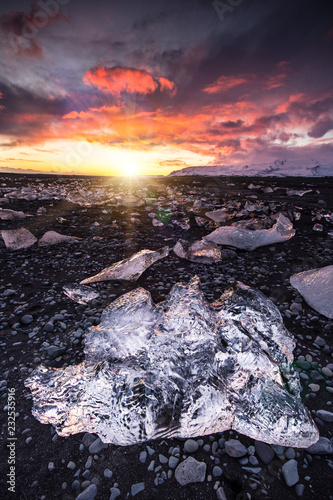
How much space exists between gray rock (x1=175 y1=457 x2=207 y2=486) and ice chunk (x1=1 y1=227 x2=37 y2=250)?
576cm

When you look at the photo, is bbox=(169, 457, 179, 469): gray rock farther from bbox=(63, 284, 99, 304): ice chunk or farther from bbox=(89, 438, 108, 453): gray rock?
bbox=(63, 284, 99, 304): ice chunk

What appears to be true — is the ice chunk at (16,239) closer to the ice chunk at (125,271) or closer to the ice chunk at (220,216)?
the ice chunk at (125,271)

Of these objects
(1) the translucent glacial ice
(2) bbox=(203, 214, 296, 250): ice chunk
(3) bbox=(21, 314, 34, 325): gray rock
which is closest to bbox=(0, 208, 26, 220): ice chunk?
(3) bbox=(21, 314, 34, 325): gray rock

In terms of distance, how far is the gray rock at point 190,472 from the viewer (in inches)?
56.1

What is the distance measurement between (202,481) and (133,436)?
0.54m

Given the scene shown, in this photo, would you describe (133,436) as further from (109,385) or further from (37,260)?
(37,260)

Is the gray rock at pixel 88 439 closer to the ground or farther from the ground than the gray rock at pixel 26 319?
closer to the ground

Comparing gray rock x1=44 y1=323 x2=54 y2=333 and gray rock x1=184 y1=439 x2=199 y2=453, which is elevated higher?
gray rock x1=44 y1=323 x2=54 y2=333

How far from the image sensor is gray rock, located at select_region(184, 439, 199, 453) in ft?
5.18

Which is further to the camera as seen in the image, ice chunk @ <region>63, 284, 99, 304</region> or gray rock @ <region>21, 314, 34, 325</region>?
ice chunk @ <region>63, 284, 99, 304</region>

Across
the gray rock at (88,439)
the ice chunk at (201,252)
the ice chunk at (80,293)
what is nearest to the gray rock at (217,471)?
the gray rock at (88,439)

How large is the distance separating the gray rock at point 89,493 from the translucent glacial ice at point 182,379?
255 millimetres

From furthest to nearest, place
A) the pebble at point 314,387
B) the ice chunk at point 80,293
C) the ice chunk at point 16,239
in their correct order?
the ice chunk at point 16,239, the ice chunk at point 80,293, the pebble at point 314,387

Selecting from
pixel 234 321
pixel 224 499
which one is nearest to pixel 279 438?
pixel 224 499
